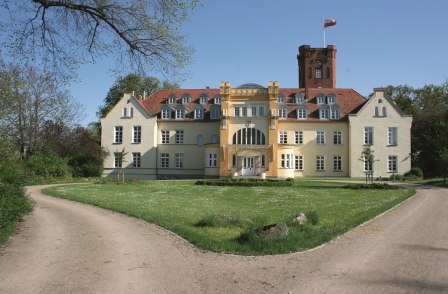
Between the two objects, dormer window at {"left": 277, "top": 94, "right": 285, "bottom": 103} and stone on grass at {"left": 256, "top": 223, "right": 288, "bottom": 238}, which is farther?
dormer window at {"left": 277, "top": 94, "right": 285, "bottom": 103}

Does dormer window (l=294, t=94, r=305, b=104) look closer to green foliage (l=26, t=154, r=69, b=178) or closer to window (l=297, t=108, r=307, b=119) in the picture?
window (l=297, t=108, r=307, b=119)

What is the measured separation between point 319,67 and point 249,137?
22.7 metres

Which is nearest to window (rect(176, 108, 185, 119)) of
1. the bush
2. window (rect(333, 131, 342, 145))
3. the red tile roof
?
the red tile roof

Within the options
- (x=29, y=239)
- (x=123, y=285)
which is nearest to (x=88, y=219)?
(x=29, y=239)

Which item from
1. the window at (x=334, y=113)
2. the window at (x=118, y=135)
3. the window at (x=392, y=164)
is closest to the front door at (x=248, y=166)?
the window at (x=334, y=113)

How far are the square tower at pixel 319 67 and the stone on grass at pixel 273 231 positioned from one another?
191ft

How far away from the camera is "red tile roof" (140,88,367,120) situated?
53500 millimetres

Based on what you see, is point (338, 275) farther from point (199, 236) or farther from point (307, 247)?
point (199, 236)

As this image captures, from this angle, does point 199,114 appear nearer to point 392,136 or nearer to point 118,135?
point 118,135

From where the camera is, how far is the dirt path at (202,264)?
7383 mm

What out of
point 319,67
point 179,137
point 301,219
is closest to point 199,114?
point 179,137

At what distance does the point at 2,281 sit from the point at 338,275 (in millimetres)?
5772

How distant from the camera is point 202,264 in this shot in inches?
351

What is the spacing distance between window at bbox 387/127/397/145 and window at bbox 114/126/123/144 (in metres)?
30.5
